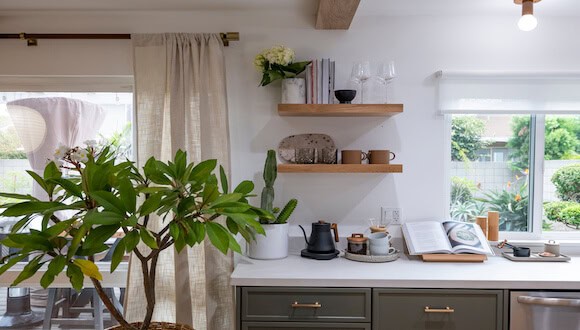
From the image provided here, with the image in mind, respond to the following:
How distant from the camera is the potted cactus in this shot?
259 cm

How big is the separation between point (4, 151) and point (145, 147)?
0.97 meters

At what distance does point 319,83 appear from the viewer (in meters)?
2.73

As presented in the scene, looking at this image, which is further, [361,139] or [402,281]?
[361,139]

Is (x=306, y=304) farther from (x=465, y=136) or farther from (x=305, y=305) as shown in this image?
(x=465, y=136)

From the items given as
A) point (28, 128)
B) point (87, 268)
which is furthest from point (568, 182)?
point (28, 128)

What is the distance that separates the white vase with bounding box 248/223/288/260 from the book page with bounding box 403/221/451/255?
0.71 meters

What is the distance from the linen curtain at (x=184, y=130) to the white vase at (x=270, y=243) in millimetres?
190

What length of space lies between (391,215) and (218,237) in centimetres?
149

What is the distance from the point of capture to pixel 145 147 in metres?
2.70

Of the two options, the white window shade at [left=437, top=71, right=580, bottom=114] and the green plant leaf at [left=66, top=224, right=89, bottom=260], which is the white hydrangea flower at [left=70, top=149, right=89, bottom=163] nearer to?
the green plant leaf at [left=66, top=224, right=89, bottom=260]

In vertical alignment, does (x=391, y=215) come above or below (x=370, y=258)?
above

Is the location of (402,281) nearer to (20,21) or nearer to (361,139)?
(361,139)

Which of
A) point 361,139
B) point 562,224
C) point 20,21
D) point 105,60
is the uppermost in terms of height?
point 20,21

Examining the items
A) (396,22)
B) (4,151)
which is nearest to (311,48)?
(396,22)
